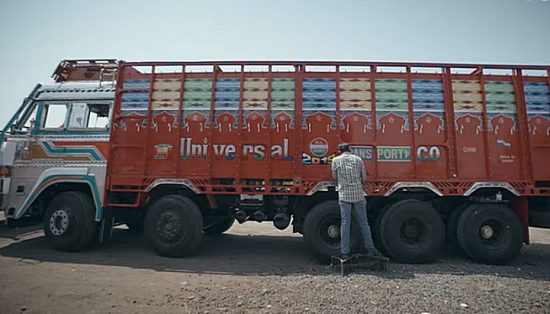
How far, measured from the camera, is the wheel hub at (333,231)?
15.7ft

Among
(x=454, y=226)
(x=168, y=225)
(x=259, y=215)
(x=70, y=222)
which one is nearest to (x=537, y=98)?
(x=454, y=226)

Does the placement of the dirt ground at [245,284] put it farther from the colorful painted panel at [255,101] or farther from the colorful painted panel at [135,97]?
the colorful painted panel at [135,97]

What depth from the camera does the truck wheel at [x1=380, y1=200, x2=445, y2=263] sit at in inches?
181

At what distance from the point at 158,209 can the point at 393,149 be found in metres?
4.61

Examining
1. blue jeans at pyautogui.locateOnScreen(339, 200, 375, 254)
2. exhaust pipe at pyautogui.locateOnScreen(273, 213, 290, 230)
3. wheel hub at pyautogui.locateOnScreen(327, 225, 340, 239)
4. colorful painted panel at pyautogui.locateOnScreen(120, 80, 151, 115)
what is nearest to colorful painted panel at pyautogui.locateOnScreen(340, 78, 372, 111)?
blue jeans at pyautogui.locateOnScreen(339, 200, 375, 254)

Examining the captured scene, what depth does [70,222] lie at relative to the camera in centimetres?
514

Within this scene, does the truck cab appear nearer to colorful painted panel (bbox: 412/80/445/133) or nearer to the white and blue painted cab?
the white and blue painted cab

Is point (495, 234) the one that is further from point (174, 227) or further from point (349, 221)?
point (174, 227)

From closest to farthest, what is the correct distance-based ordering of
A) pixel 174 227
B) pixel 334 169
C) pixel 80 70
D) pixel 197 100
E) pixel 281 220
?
pixel 334 169 → pixel 174 227 → pixel 281 220 → pixel 197 100 → pixel 80 70

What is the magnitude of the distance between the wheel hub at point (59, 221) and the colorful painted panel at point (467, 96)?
7925mm

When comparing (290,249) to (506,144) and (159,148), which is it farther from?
(506,144)

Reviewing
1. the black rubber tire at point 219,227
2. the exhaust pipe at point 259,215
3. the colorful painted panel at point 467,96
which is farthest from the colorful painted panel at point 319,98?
the black rubber tire at point 219,227

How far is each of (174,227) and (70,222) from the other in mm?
2118

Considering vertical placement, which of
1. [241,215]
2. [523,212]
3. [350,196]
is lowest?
[241,215]
